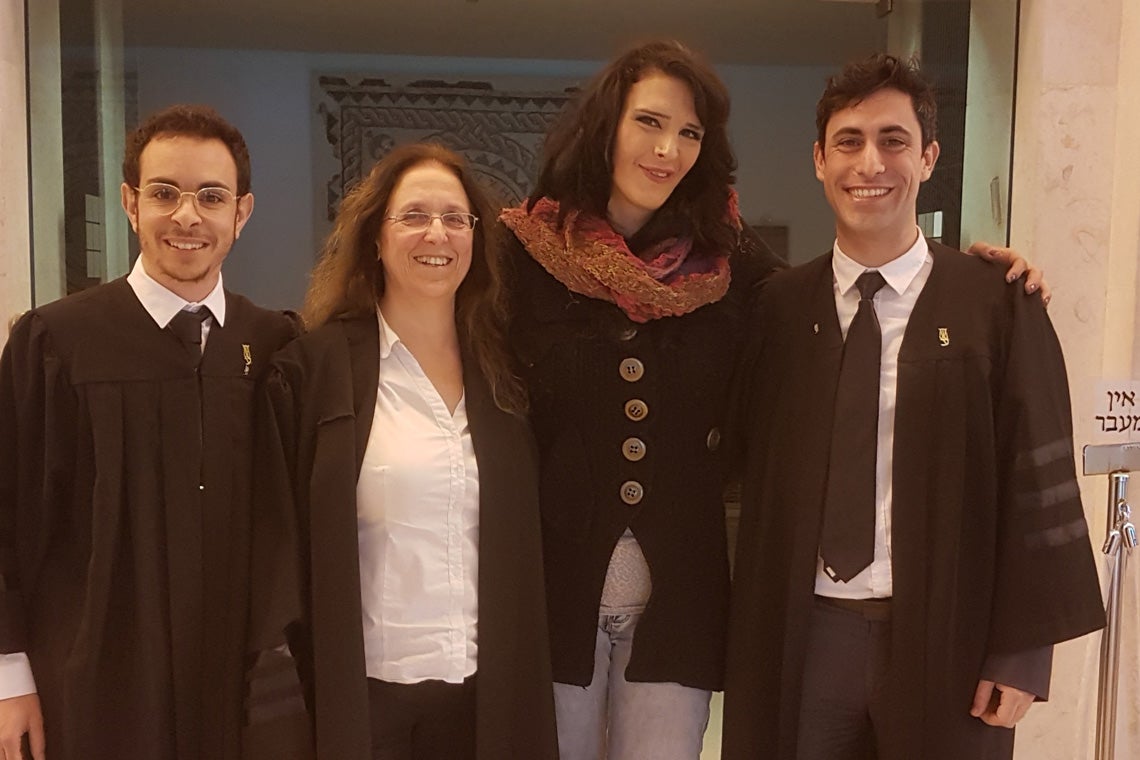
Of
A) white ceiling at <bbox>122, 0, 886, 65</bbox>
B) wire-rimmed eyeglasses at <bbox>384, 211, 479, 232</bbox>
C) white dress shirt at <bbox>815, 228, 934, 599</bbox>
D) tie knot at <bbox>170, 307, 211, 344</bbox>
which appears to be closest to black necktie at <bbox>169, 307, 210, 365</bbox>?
tie knot at <bbox>170, 307, 211, 344</bbox>

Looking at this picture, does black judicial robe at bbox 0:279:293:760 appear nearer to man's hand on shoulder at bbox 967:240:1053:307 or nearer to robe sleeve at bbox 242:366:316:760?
robe sleeve at bbox 242:366:316:760

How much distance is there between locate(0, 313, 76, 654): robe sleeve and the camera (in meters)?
1.55

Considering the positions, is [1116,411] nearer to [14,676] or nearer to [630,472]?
[630,472]

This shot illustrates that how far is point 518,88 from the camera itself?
3963mm

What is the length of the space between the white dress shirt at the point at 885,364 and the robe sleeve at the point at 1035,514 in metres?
0.18

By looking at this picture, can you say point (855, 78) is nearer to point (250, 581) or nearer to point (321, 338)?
point (321, 338)

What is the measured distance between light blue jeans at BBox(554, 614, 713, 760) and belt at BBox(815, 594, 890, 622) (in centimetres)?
32

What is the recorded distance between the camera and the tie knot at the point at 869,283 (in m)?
1.71

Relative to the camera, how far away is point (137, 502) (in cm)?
157

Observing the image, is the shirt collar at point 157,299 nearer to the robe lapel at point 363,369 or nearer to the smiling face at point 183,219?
the smiling face at point 183,219

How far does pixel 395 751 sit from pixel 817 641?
798mm

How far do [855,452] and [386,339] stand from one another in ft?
2.93

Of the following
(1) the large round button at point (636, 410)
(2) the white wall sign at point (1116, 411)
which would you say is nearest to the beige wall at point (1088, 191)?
(2) the white wall sign at point (1116, 411)

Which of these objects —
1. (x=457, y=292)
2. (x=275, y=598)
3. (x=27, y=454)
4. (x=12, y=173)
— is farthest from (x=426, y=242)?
(x=12, y=173)
